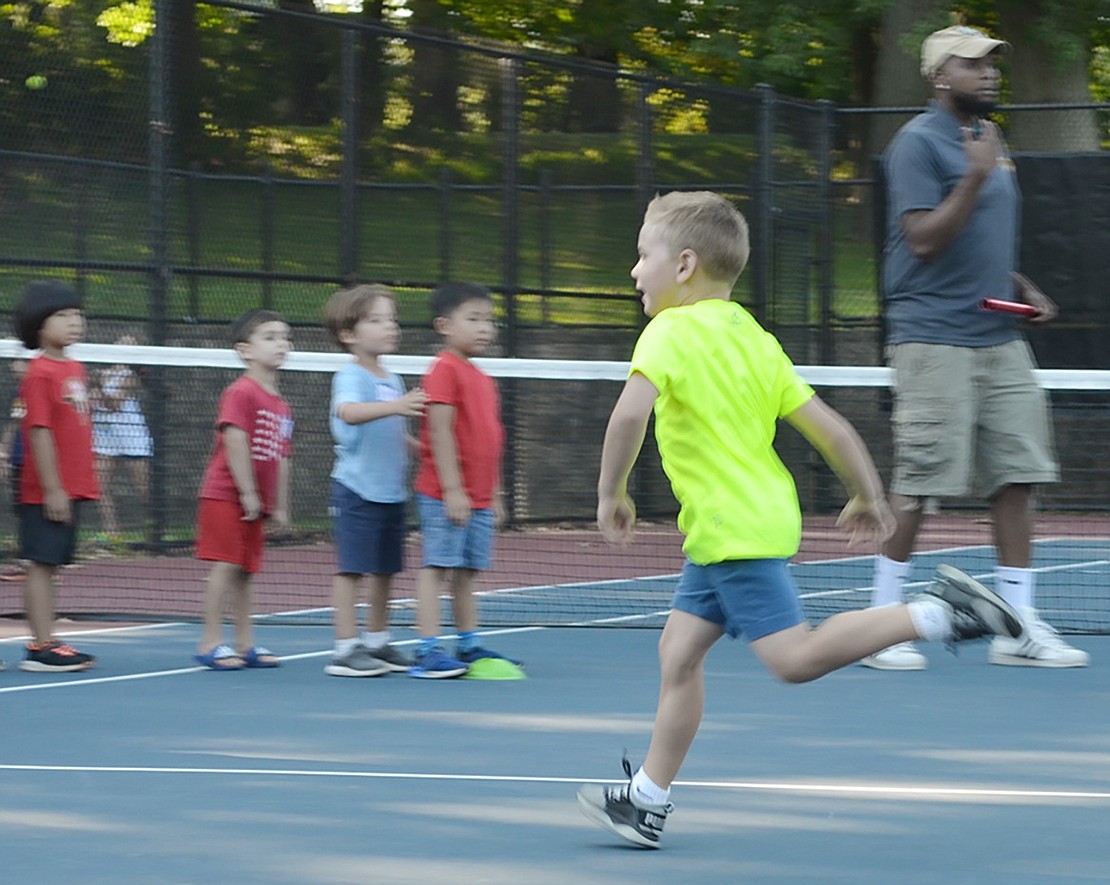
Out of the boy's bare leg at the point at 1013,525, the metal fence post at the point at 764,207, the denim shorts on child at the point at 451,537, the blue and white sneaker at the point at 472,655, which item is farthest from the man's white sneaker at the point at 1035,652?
the metal fence post at the point at 764,207

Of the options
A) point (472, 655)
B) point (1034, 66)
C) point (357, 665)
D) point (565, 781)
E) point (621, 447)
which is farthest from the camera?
point (1034, 66)

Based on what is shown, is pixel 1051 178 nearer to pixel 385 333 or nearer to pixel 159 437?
pixel 159 437

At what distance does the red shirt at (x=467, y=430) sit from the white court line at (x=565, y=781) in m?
1.78

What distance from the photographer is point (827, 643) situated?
3799 mm

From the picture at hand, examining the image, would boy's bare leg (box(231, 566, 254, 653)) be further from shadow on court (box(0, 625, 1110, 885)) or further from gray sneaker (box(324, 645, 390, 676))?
gray sneaker (box(324, 645, 390, 676))

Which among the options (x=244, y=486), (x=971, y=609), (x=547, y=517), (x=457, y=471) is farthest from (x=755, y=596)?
(x=547, y=517)

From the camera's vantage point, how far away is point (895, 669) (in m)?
6.31

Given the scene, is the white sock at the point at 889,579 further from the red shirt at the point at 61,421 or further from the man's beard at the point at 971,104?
the red shirt at the point at 61,421

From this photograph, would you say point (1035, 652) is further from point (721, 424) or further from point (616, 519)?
point (616, 519)

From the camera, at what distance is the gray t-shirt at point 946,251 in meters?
6.16

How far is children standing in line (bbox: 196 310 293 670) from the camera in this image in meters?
6.49

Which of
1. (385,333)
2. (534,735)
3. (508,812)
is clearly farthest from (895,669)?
(508,812)

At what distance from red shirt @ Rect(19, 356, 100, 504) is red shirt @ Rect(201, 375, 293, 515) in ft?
1.45

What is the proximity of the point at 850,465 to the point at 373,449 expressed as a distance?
287cm
